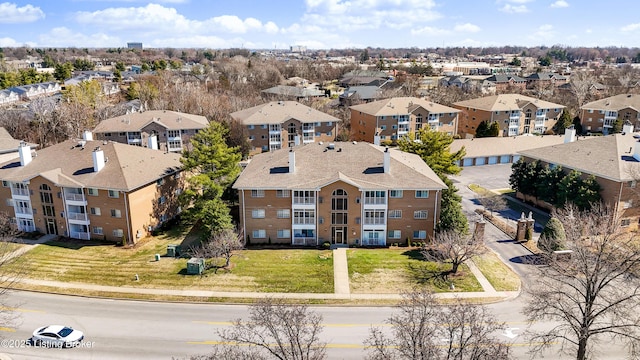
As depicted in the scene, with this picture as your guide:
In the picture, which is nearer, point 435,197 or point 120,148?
point 435,197

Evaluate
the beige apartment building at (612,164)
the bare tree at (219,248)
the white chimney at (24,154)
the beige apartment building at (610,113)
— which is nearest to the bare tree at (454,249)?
the bare tree at (219,248)

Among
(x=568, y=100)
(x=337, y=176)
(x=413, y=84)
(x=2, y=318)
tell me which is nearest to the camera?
(x=2, y=318)

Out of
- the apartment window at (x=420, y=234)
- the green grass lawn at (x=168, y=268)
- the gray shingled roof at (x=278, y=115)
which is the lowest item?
the green grass lawn at (x=168, y=268)

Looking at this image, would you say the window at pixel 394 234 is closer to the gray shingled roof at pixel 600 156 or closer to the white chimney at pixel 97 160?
the gray shingled roof at pixel 600 156

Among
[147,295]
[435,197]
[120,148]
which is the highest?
[120,148]

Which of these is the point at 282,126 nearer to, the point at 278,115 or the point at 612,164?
the point at 278,115

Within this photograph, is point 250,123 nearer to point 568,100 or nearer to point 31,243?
point 31,243

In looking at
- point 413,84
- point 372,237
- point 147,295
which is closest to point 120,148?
point 147,295
